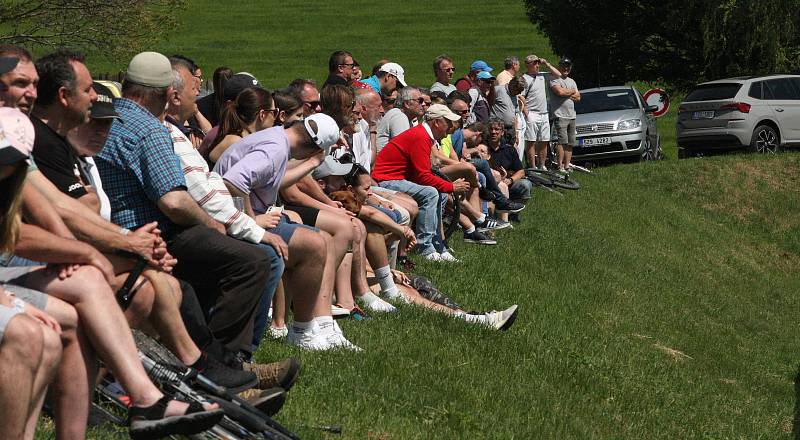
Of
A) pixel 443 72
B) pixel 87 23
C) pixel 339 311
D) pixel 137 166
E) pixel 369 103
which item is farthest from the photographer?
pixel 87 23

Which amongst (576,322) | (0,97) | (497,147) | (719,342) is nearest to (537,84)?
(497,147)

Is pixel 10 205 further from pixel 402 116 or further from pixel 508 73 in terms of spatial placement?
pixel 508 73

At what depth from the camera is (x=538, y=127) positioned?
2312cm

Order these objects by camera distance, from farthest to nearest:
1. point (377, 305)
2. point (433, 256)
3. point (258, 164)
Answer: point (433, 256)
point (377, 305)
point (258, 164)

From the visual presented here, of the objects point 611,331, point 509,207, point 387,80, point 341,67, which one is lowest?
point 611,331

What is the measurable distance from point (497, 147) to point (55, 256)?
13.5 m

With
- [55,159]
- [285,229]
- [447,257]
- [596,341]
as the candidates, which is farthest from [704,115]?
[55,159]

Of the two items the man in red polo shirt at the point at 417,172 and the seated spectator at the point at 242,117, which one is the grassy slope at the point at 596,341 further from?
the seated spectator at the point at 242,117

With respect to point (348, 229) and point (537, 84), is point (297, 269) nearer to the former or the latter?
point (348, 229)

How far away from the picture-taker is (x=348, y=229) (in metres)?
9.52

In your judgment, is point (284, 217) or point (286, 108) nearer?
point (284, 217)

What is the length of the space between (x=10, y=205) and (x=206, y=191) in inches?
101

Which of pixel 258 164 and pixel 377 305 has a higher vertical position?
pixel 258 164

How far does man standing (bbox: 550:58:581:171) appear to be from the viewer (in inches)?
966
